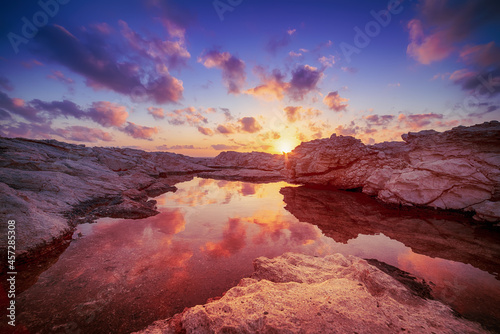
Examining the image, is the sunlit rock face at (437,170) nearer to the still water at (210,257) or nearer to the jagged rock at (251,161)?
the still water at (210,257)

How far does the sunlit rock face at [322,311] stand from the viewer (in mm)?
3164

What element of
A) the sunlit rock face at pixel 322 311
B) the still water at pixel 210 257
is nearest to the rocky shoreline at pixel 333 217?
the sunlit rock face at pixel 322 311

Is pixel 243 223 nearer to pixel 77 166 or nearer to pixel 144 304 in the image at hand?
pixel 144 304

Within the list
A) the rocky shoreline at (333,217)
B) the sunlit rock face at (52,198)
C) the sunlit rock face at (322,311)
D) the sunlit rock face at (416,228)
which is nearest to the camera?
the sunlit rock face at (322,311)

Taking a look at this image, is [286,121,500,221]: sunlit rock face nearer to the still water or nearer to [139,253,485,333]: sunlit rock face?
the still water

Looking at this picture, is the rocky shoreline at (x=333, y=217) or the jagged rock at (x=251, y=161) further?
the jagged rock at (x=251, y=161)

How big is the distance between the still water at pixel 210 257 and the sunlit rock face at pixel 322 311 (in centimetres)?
143

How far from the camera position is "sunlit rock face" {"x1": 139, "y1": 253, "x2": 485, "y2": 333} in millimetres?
3164

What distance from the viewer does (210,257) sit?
23.3 ft

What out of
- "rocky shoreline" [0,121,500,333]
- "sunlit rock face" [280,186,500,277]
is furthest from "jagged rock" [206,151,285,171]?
"sunlit rock face" [280,186,500,277]

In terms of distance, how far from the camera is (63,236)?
784 centimetres

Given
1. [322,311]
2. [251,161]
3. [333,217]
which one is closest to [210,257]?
[322,311]

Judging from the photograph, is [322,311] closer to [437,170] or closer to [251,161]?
[437,170]

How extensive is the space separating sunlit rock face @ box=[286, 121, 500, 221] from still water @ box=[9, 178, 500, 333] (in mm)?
1867
